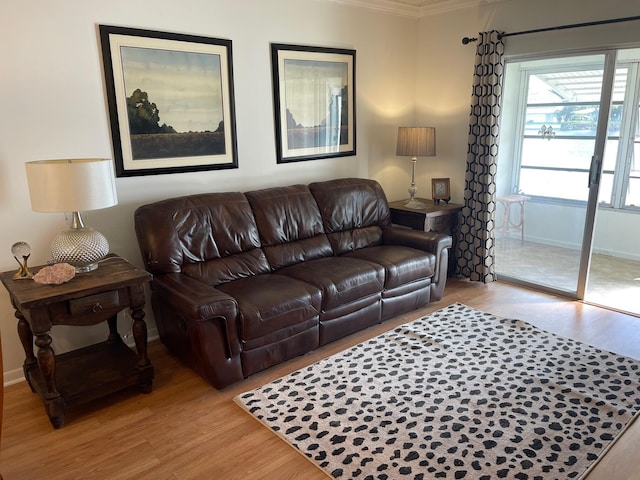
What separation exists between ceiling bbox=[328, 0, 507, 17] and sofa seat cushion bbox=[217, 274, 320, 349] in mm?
2672

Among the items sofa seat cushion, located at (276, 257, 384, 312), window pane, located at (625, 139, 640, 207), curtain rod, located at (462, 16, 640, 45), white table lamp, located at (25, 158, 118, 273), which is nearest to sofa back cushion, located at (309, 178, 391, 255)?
sofa seat cushion, located at (276, 257, 384, 312)

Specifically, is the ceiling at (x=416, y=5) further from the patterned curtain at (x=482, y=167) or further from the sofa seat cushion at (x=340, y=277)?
the sofa seat cushion at (x=340, y=277)

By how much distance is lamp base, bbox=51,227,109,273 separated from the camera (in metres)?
2.55

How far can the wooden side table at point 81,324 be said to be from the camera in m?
2.32

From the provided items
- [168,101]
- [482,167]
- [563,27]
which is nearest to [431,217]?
[482,167]

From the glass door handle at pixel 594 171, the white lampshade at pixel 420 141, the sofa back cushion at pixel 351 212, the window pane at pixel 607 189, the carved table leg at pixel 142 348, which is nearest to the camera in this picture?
the carved table leg at pixel 142 348

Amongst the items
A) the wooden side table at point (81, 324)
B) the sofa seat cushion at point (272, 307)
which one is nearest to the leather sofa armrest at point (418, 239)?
the sofa seat cushion at point (272, 307)

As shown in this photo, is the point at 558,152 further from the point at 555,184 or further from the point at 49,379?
the point at 49,379

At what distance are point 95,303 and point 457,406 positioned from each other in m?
2.03

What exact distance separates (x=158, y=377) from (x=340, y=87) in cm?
294

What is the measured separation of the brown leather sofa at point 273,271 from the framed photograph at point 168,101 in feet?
1.21

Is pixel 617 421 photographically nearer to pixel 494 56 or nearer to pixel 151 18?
pixel 494 56

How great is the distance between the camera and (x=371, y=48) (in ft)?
14.8

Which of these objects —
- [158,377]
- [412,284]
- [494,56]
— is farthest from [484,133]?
[158,377]
